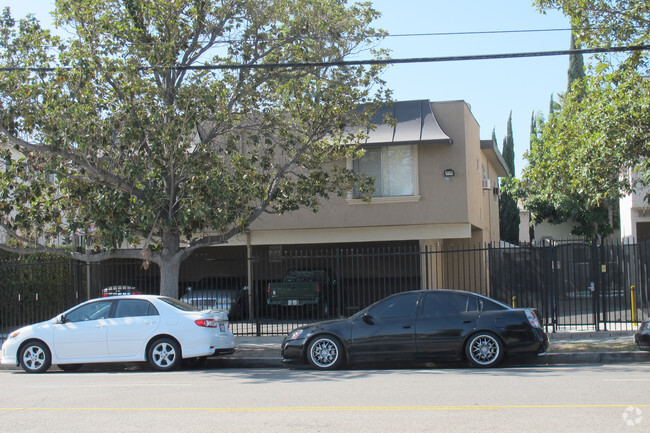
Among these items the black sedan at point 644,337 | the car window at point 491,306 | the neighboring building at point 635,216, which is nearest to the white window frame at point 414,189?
the neighboring building at point 635,216

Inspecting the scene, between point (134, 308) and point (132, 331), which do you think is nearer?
point (132, 331)

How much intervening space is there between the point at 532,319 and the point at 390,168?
953 cm

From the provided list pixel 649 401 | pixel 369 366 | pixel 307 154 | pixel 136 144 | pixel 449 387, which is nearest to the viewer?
pixel 649 401

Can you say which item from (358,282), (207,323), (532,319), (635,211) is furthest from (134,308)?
(635,211)

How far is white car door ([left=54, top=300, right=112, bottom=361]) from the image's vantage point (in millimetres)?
12789

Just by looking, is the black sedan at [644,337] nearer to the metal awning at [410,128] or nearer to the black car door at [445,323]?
the black car door at [445,323]

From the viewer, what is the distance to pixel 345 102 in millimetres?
14938

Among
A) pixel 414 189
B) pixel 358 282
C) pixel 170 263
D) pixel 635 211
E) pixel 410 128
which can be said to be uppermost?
pixel 410 128

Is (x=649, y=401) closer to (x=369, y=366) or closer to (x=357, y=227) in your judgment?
(x=369, y=366)

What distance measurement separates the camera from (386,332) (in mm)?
11930

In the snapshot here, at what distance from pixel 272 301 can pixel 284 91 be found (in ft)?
24.0

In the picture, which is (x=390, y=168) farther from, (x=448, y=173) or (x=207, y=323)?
(x=207, y=323)

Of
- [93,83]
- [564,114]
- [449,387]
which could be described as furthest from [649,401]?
[93,83]

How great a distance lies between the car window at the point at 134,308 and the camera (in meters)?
12.8
